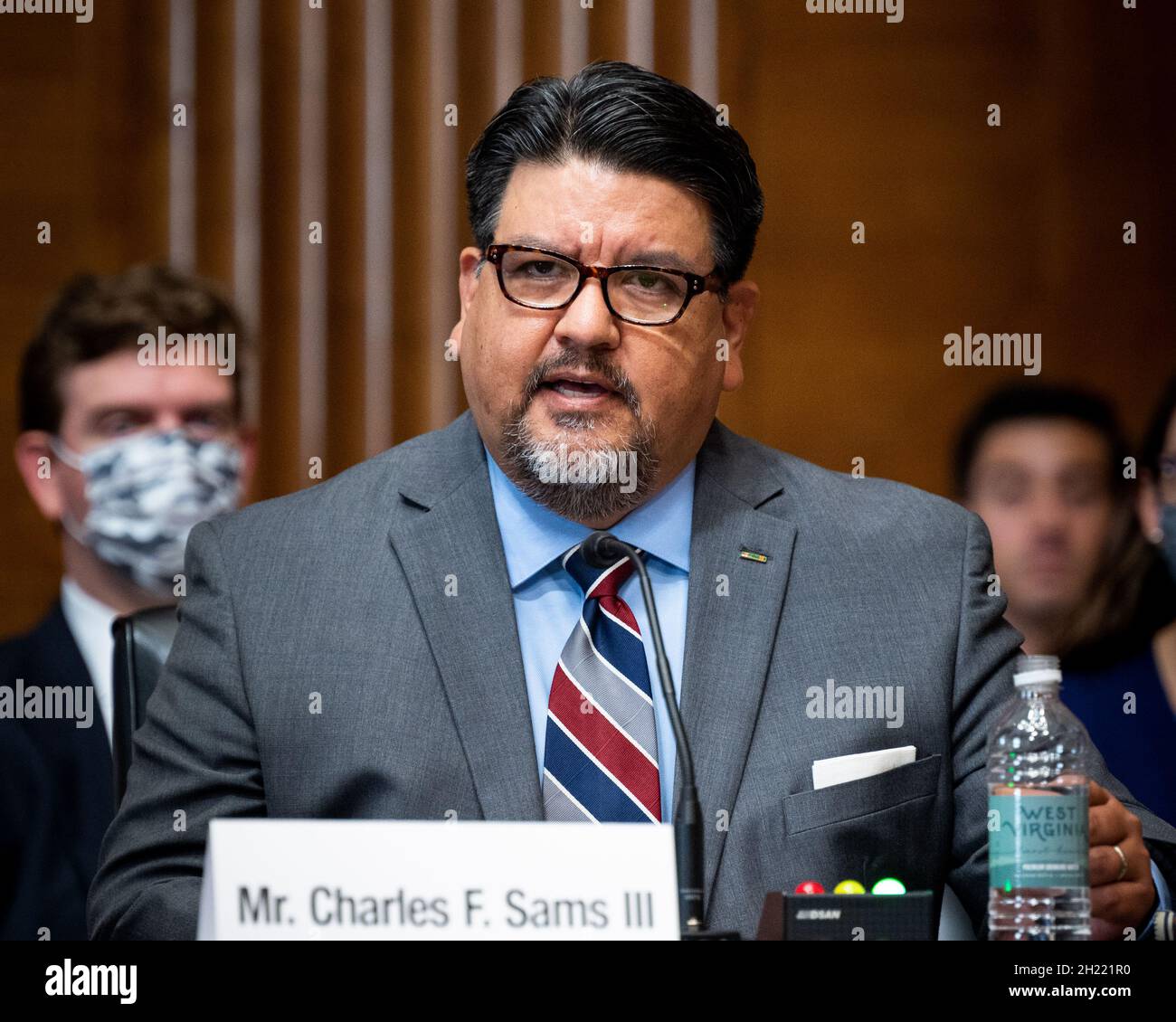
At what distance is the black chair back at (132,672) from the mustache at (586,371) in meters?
0.59

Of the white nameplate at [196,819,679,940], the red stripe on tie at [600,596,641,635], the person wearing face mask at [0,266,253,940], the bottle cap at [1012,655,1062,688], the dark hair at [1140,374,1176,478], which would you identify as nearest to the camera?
the white nameplate at [196,819,679,940]

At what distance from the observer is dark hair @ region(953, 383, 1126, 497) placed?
3.41 metres

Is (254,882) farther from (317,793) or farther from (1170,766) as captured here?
(1170,766)

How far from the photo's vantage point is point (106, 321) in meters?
3.24

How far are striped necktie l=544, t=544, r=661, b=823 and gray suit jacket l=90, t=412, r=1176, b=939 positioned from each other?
0.14 feet

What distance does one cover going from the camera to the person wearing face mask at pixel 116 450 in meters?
3.15

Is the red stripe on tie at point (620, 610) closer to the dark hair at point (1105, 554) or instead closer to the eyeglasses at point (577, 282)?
the eyeglasses at point (577, 282)

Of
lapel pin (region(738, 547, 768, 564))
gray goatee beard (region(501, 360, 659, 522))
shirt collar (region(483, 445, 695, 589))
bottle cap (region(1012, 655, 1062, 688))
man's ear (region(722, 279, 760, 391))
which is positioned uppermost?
man's ear (region(722, 279, 760, 391))

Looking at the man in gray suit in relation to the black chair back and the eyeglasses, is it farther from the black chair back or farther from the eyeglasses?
the black chair back

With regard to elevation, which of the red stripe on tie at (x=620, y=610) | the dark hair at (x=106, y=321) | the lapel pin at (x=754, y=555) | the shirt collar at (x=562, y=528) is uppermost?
the dark hair at (x=106, y=321)

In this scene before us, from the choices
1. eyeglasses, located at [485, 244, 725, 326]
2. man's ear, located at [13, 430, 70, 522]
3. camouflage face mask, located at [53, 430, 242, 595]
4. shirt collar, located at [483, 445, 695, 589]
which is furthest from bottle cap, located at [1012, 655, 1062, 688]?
man's ear, located at [13, 430, 70, 522]

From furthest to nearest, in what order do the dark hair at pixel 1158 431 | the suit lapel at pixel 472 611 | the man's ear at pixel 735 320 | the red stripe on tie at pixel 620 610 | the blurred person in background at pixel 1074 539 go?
the dark hair at pixel 1158 431 < the blurred person in background at pixel 1074 539 < the man's ear at pixel 735 320 < the red stripe on tie at pixel 620 610 < the suit lapel at pixel 472 611

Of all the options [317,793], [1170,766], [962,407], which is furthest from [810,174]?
[317,793]

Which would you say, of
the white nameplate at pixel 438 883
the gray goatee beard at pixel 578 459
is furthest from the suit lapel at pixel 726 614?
the white nameplate at pixel 438 883
